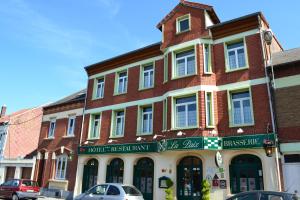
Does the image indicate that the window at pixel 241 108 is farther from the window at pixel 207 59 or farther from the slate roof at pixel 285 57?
the slate roof at pixel 285 57

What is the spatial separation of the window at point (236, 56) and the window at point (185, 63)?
7.28 feet

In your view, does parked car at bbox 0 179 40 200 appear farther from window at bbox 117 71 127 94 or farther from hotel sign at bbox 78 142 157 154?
window at bbox 117 71 127 94

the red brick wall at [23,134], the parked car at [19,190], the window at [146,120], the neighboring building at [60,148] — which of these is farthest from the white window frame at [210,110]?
the red brick wall at [23,134]

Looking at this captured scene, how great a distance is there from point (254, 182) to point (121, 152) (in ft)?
29.4

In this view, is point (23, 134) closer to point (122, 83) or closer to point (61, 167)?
point (61, 167)

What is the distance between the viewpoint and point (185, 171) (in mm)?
15914

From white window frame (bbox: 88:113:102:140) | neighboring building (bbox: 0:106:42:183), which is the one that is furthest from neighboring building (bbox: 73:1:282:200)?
neighboring building (bbox: 0:106:42:183)

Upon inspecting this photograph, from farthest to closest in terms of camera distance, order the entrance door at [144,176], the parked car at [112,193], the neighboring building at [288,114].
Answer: the entrance door at [144,176]
the neighboring building at [288,114]
the parked car at [112,193]

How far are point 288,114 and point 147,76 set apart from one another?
32.8 ft

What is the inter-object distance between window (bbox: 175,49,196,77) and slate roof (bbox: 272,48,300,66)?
4764 mm

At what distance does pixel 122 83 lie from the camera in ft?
69.7

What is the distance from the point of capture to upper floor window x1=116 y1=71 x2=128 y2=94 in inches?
824

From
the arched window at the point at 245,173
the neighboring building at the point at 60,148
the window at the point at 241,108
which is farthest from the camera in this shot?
the neighboring building at the point at 60,148

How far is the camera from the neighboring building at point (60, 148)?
70.8 ft
